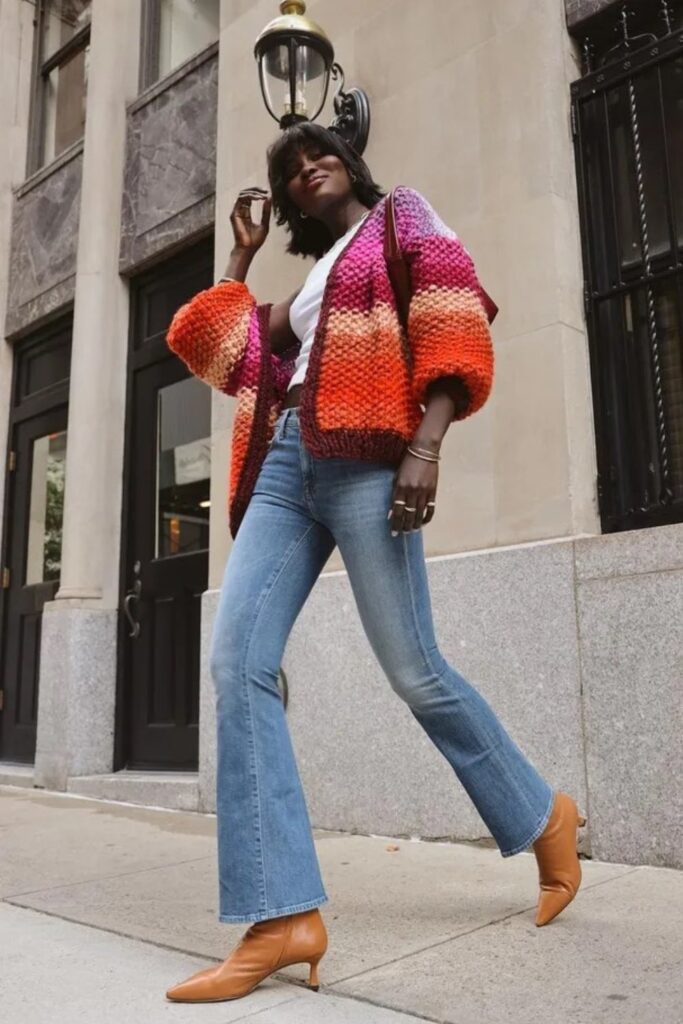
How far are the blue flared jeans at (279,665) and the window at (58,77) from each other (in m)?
6.81

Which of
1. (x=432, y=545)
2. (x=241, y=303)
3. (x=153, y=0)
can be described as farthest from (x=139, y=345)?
(x=241, y=303)

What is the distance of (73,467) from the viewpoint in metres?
6.37

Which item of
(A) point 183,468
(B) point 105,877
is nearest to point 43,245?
(A) point 183,468

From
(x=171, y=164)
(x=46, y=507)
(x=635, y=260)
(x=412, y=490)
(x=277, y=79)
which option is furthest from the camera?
(x=46, y=507)

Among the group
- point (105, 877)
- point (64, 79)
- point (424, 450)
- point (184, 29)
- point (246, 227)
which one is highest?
point (64, 79)

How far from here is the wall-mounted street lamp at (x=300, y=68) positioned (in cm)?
450

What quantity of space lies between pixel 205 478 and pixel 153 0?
4.01 meters

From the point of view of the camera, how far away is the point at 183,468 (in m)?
6.24

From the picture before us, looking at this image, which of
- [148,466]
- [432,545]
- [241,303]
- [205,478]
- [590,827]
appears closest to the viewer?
[241,303]

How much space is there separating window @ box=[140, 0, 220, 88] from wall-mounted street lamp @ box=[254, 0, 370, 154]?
2567 mm

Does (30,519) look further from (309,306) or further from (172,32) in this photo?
(309,306)

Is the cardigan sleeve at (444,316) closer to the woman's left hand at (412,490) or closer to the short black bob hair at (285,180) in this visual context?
the woman's left hand at (412,490)

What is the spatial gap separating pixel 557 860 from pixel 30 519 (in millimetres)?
6086

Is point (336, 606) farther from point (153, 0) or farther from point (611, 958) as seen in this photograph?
point (153, 0)
